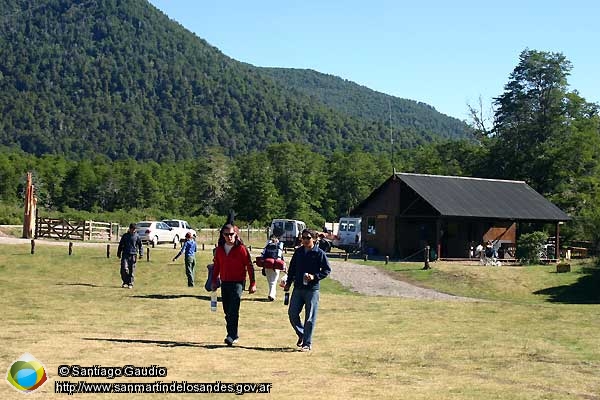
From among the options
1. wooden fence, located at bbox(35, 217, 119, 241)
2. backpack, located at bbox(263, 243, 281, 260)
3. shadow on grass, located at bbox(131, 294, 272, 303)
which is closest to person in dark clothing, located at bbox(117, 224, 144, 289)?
shadow on grass, located at bbox(131, 294, 272, 303)

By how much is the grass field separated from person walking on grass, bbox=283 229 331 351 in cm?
39

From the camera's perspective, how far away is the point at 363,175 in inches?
4729

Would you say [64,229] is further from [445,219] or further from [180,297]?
[180,297]

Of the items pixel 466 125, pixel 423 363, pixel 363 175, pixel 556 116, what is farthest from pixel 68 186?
pixel 423 363

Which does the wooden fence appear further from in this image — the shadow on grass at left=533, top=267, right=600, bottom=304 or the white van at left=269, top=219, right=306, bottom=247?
the shadow on grass at left=533, top=267, right=600, bottom=304

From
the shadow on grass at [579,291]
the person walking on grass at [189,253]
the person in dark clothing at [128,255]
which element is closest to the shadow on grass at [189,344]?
the person in dark clothing at [128,255]

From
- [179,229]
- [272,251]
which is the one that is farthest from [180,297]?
[179,229]

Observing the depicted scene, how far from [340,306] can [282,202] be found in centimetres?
8451

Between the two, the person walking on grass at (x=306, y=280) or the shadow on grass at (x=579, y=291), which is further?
the shadow on grass at (x=579, y=291)

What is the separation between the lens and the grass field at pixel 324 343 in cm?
1031

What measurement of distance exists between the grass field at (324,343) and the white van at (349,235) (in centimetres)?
2866

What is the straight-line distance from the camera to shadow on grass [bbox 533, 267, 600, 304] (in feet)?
107

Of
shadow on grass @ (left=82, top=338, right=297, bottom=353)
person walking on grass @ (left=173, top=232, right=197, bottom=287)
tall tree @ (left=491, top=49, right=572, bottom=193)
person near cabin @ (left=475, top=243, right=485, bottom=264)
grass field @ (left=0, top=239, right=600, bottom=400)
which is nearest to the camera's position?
grass field @ (left=0, top=239, right=600, bottom=400)

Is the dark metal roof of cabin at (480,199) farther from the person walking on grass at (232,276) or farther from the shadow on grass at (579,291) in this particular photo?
the person walking on grass at (232,276)
